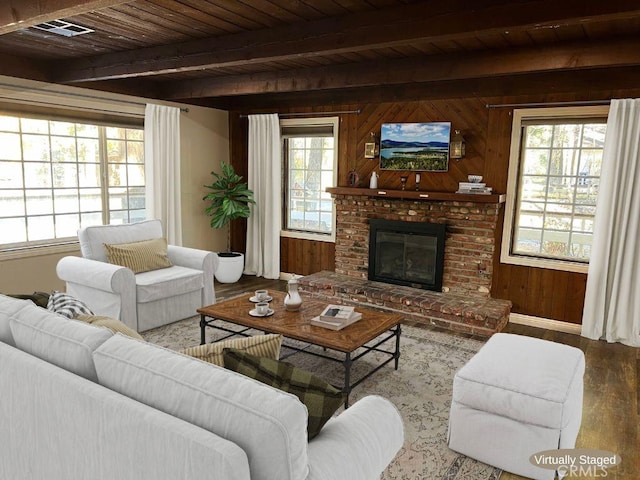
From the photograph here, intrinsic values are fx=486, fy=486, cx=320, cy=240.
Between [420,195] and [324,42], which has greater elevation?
[324,42]

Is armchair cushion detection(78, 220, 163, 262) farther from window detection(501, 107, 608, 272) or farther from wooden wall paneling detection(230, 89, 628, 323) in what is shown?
window detection(501, 107, 608, 272)

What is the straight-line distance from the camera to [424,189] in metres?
5.34

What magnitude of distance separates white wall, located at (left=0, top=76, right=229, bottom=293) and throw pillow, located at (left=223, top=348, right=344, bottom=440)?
3976 millimetres

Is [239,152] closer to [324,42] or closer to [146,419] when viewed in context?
[324,42]

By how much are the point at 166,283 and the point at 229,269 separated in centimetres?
181

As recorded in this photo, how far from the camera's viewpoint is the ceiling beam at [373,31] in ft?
7.96

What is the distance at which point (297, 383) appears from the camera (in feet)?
5.40

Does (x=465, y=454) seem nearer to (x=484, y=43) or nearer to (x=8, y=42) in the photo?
(x=484, y=43)

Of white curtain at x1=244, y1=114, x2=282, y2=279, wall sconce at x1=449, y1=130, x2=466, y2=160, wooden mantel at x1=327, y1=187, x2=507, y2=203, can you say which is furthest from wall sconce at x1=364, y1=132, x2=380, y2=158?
white curtain at x1=244, y1=114, x2=282, y2=279

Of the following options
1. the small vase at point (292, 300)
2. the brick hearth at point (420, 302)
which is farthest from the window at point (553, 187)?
the small vase at point (292, 300)

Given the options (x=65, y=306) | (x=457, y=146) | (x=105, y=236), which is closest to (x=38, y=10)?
(x=65, y=306)

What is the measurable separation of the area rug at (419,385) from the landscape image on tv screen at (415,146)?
1834 mm

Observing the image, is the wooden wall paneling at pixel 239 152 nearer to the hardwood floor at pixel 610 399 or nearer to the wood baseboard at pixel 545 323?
the hardwood floor at pixel 610 399

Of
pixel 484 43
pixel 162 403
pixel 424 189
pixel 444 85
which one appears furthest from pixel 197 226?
pixel 162 403
